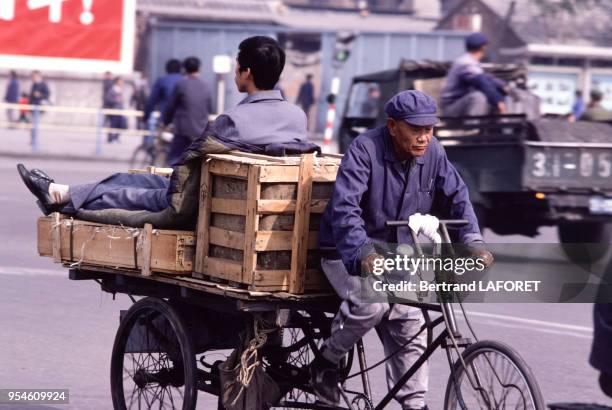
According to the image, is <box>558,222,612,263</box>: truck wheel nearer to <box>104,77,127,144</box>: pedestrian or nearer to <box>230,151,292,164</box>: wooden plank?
<box>230,151,292,164</box>: wooden plank

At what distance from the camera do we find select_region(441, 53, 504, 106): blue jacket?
486 inches

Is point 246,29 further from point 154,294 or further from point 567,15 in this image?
point 154,294

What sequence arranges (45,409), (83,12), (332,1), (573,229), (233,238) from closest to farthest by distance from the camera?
(233,238), (45,409), (573,229), (83,12), (332,1)

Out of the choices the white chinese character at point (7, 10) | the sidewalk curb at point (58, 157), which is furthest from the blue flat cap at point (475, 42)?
the white chinese character at point (7, 10)

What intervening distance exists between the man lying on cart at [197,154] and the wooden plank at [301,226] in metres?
0.32

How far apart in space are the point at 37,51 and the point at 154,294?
19.8m

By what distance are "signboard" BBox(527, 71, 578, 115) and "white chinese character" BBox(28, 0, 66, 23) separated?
17.7 meters

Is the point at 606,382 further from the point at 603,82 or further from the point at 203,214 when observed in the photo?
the point at 603,82

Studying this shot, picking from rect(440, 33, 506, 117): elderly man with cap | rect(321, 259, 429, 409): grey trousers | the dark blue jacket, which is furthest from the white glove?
the dark blue jacket

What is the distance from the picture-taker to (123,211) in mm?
5492

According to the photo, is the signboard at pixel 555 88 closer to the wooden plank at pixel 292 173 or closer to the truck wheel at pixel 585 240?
the truck wheel at pixel 585 240

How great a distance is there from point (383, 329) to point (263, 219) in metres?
0.67

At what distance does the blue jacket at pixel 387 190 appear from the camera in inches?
189

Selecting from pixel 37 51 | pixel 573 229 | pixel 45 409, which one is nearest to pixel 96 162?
pixel 37 51
